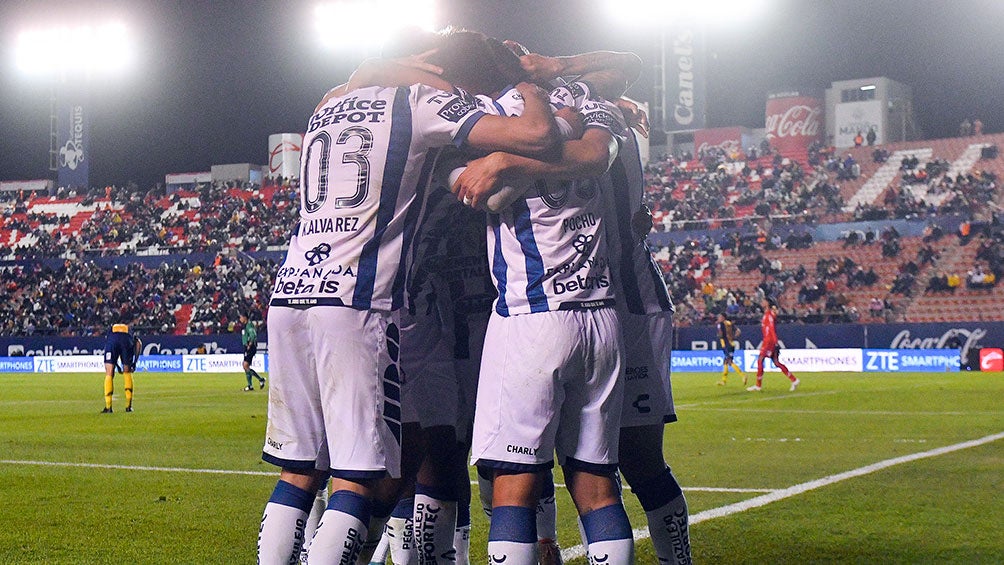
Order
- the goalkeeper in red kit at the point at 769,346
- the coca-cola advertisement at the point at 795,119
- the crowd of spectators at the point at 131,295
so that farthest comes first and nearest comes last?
1. the coca-cola advertisement at the point at 795,119
2. the crowd of spectators at the point at 131,295
3. the goalkeeper in red kit at the point at 769,346

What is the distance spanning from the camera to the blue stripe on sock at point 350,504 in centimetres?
396

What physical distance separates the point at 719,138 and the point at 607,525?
173 feet

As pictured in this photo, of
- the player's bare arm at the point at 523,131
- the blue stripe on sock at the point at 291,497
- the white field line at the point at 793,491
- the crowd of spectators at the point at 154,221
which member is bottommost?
the white field line at the point at 793,491

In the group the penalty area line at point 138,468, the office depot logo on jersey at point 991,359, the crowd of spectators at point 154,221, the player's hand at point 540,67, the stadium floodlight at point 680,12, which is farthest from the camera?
the stadium floodlight at point 680,12

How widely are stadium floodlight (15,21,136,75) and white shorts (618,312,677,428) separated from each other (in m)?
49.8

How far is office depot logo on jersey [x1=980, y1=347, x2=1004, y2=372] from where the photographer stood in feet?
98.7

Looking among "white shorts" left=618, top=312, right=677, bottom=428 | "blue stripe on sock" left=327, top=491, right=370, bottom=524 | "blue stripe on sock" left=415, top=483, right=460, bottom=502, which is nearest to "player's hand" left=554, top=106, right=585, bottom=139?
"white shorts" left=618, top=312, right=677, bottom=428

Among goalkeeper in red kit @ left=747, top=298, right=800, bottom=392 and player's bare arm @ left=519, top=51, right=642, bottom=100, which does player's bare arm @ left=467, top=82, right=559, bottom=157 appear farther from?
goalkeeper in red kit @ left=747, top=298, right=800, bottom=392

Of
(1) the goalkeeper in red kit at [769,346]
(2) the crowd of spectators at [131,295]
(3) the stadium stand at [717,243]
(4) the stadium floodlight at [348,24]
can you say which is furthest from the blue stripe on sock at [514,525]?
(4) the stadium floodlight at [348,24]

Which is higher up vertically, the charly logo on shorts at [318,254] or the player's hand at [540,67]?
the player's hand at [540,67]

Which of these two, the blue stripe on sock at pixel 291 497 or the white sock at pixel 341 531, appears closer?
the white sock at pixel 341 531

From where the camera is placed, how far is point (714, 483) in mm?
8914

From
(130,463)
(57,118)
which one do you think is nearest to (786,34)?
(57,118)

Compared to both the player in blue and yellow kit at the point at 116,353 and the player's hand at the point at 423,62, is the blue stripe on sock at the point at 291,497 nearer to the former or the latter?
the player's hand at the point at 423,62
